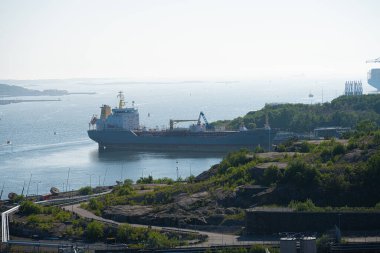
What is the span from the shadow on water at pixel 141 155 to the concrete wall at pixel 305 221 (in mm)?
37252

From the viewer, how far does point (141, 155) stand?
67.8 m

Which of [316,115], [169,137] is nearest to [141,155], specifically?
[169,137]

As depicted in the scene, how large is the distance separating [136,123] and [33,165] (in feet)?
72.6

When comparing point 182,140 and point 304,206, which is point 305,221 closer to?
point 304,206

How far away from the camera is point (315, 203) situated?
92.1 feet

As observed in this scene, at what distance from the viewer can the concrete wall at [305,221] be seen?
2572 cm

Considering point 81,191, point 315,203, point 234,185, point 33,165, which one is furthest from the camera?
point 33,165

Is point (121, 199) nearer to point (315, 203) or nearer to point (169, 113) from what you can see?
point (315, 203)

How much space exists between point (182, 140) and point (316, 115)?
39.0 ft

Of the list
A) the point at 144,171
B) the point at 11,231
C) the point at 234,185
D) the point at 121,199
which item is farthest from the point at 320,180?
the point at 144,171

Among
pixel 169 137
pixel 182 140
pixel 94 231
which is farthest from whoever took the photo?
pixel 169 137

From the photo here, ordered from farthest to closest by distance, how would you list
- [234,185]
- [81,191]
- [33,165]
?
[33,165]
[81,191]
[234,185]

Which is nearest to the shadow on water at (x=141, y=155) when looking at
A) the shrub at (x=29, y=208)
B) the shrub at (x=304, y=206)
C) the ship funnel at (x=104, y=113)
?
the ship funnel at (x=104, y=113)

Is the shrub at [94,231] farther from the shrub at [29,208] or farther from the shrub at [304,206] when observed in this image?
the shrub at [304,206]
